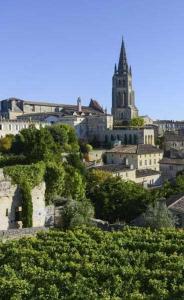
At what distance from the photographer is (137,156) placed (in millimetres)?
80000

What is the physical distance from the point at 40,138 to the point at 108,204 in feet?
59.9

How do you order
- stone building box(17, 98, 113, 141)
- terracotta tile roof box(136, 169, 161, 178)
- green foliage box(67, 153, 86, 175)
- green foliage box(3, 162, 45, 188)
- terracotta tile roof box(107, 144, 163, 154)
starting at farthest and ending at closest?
stone building box(17, 98, 113, 141) → terracotta tile roof box(107, 144, 163, 154) → terracotta tile roof box(136, 169, 161, 178) → green foliage box(67, 153, 86, 175) → green foliage box(3, 162, 45, 188)

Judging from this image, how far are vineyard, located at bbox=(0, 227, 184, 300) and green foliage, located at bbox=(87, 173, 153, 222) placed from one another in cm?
1726

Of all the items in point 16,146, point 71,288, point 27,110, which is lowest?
point 71,288

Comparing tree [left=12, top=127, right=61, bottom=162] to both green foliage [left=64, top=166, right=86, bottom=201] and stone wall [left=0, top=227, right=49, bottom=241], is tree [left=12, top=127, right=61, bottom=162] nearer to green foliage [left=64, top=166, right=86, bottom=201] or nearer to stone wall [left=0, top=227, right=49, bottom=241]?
green foliage [left=64, top=166, right=86, bottom=201]

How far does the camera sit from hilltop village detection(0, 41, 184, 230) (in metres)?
32.5

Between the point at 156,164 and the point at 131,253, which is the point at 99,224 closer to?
the point at 131,253

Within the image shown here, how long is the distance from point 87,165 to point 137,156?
924 cm

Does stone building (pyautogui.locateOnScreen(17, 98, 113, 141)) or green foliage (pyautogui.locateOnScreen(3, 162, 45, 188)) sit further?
stone building (pyautogui.locateOnScreen(17, 98, 113, 141))

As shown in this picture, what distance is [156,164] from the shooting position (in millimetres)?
83938

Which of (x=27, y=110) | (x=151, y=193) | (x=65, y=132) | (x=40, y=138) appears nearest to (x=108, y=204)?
(x=151, y=193)

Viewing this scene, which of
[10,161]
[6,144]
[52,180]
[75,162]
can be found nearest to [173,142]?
[6,144]

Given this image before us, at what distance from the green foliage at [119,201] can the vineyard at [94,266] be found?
1726 cm

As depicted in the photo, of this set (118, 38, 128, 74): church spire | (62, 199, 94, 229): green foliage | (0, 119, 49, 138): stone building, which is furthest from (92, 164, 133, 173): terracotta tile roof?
(118, 38, 128, 74): church spire
